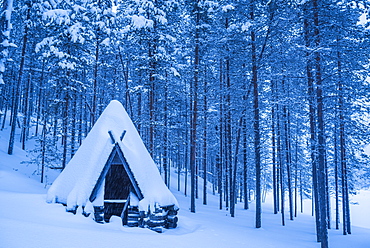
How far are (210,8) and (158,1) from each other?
385 centimetres

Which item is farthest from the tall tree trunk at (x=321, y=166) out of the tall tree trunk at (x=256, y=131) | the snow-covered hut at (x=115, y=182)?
the snow-covered hut at (x=115, y=182)

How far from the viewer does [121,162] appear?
8914 mm

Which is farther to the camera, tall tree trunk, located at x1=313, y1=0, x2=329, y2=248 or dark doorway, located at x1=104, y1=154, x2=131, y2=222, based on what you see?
dark doorway, located at x1=104, y1=154, x2=131, y2=222

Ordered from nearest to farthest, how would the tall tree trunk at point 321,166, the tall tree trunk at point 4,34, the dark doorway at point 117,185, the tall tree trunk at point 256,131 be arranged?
the tall tree trunk at point 321,166, the dark doorway at point 117,185, the tall tree trunk at point 256,131, the tall tree trunk at point 4,34

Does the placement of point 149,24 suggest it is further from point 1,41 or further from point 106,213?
point 106,213

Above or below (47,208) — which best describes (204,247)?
below

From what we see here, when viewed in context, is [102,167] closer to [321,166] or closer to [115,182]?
[115,182]

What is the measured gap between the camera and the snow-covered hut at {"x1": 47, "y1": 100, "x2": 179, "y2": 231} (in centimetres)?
802

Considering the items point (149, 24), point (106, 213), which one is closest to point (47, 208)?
point (106, 213)

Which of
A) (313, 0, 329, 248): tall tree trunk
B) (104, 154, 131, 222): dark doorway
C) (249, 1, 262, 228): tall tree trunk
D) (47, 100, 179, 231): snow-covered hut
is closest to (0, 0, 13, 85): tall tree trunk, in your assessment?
(47, 100, 179, 231): snow-covered hut

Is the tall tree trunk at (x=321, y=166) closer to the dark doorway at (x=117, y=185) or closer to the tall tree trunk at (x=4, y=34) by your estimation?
the dark doorway at (x=117, y=185)

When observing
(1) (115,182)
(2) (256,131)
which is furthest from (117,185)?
(2) (256,131)

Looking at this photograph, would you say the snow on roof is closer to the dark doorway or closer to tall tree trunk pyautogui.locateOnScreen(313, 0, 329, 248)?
the dark doorway

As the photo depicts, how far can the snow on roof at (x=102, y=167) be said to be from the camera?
26.6 feet
